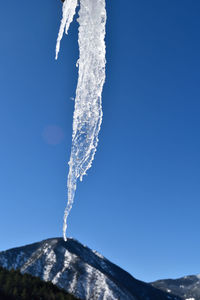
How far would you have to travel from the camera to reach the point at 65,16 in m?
20.7

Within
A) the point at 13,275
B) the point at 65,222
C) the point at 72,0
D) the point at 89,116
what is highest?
the point at 13,275

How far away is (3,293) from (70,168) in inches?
4290

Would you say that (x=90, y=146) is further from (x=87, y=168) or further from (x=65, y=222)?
(x=65, y=222)

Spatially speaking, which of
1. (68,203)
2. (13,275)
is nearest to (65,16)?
(68,203)

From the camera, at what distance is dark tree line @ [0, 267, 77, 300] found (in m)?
111

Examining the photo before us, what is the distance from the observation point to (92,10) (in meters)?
20.2

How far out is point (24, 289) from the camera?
11438cm

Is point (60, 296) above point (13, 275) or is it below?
below

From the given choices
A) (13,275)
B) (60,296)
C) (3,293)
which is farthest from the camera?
(13,275)

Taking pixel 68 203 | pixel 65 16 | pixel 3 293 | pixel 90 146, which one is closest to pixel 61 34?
pixel 65 16

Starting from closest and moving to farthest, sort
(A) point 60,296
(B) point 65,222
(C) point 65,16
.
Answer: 1. (B) point 65,222
2. (C) point 65,16
3. (A) point 60,296

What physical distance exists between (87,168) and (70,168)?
1213mm

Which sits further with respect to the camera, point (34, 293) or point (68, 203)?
point (34, 293)

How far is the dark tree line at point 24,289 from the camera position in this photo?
11088cm
